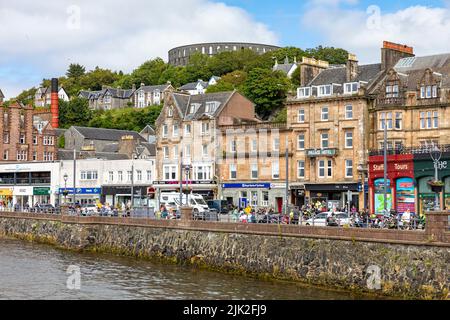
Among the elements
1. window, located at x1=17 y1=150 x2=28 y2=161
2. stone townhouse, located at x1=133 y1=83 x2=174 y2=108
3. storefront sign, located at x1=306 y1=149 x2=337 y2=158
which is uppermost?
stone townhouse, located at x1=133 y1=83 x2=174 y2=108

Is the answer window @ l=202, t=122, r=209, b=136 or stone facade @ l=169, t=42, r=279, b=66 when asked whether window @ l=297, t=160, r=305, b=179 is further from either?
stone facade @ l=169, t=42, r=279, b=66

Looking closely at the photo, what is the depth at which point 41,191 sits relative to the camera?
88500 millimetres

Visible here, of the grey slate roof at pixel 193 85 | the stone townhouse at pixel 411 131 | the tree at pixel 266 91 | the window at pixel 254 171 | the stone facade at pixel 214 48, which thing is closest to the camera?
the stone townhouse at pixel 411 131

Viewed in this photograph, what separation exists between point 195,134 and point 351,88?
17.6 metres

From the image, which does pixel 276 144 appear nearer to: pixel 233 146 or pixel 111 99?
pixel 233 146

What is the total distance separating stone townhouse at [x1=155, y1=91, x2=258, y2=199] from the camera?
240ft

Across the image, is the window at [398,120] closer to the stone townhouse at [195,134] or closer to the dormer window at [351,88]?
the dormer window at [351,88]

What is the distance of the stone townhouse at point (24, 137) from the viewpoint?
9944cm

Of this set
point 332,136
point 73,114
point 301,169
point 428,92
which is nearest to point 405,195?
point 428,92

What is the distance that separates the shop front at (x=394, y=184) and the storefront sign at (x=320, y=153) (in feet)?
14.5

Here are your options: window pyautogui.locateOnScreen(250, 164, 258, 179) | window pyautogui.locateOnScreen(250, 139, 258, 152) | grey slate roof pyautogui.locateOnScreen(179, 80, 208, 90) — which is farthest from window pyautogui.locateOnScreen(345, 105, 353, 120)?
grey slate roof pyautogui.locateOnScreen(179, 80, 208, 90)

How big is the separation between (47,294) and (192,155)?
40.4 m

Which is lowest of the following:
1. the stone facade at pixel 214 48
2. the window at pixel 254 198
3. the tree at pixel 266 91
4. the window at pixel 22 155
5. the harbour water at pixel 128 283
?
the harbour water at pixel 128 283

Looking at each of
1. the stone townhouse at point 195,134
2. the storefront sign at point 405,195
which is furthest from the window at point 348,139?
the stone townhouse at point 195,134
